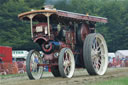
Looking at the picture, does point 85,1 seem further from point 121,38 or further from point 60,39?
point 60,39

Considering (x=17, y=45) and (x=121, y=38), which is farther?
(x=121, y=38)

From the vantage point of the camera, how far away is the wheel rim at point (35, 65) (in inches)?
420

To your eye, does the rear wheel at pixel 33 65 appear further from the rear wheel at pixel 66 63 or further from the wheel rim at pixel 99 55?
the wheel rim at pixel 99 55

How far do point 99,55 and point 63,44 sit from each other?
73.2 inches

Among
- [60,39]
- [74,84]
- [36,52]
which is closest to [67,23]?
[60,39]

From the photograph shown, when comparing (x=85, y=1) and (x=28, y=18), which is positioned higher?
(x=85, y=1)

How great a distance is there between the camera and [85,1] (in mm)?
53062

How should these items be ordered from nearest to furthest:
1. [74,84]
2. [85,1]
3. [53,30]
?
[74,84]
[53,30]
[85,1]

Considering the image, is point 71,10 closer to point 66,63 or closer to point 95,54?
point 95,54

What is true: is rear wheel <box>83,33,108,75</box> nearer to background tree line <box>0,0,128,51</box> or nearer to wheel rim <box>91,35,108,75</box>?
wheel rim <box>91,35,108,75</box>

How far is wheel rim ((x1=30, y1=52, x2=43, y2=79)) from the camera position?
35.0 ft

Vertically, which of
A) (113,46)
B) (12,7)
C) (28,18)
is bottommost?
(113,46)

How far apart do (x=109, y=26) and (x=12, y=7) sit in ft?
59.3

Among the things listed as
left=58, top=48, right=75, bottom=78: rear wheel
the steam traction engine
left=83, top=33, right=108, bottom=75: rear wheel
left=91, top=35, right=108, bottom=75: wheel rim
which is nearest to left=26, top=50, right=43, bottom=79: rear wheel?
the steam traction engine
